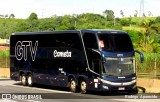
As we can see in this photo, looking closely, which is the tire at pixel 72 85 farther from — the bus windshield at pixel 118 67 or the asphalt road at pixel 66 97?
the bus windshield at pixel 118 67

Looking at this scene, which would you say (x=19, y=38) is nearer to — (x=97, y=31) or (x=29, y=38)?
(x=29, y=38)

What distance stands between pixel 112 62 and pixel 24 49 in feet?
31.6

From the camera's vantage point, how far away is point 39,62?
3122cm

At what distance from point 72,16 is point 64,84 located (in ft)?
489

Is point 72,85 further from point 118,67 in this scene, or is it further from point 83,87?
point 118,67

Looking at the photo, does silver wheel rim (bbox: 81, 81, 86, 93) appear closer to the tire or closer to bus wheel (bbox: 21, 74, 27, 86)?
the tire

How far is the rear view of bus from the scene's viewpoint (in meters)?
25.1

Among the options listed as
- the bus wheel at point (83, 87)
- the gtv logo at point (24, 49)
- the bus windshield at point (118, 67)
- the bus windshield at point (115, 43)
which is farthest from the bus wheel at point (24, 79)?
the bus windshield at point (118, 67)

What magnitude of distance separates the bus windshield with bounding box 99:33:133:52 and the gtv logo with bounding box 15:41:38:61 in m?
7.31

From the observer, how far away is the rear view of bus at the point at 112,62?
989 inches

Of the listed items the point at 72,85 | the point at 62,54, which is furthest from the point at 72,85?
the point at 62,54

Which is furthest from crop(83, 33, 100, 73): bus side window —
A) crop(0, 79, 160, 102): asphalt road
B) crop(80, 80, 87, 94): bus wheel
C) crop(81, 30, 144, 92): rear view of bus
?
crop(0, 79, 160, 102): asphalt road

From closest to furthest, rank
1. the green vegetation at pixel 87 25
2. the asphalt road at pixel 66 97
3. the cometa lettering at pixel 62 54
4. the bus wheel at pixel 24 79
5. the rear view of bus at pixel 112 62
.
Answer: the asphalt road at pixel 66 97 → the rear view of bus at pixel 112 62 → the cometa lettering at pixel 62 54 → the bus wheel at pixel 24 79 → the green vegetation at pixel 87 25

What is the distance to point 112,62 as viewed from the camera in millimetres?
25297
